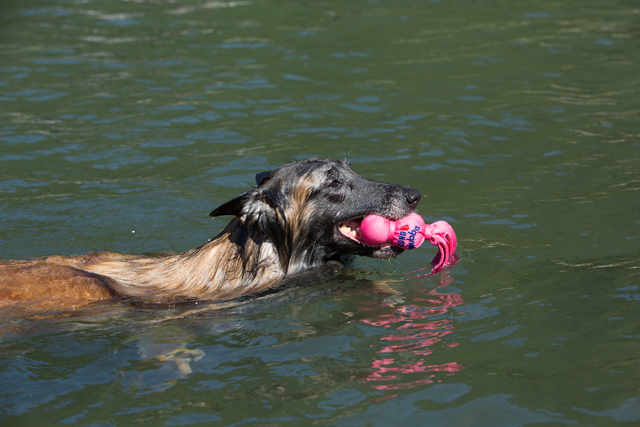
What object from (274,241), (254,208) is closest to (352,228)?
(274,241)

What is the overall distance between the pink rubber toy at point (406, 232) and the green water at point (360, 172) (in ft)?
1.67

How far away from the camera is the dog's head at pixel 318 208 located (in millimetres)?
6781

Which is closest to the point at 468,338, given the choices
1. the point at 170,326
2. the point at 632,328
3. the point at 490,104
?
the point at 632,328

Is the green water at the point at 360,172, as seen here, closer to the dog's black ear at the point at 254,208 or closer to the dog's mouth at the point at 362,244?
the dog's mouth at the point at 362,244

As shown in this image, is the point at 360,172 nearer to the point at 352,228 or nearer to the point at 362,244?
the point at 352,228

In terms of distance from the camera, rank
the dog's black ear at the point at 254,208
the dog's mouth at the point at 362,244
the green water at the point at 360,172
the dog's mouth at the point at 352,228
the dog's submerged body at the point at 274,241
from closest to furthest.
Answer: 1. the green water at the point at 360,172
2. the dog's black ear at the point at 254,208
3. the dog's submerged body at the point at 274,241
4. the dog's mouth at the point at 362,244
5. the dog's mouth at the point at 352,228

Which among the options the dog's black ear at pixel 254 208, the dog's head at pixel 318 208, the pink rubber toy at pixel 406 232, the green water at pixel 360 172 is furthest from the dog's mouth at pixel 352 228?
the dog's black ear at pixel 254 208

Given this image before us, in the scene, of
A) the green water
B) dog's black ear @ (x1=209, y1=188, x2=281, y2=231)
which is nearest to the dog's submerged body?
dog's black ear @ (x1=209, y1=188, x2=281, y2=231)

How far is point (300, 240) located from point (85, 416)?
109 inches

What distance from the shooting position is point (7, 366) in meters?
5.67

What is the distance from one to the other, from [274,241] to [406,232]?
51.8 inches

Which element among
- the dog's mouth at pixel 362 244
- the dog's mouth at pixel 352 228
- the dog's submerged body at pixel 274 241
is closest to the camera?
the dog's submerged body at pixel 274 241

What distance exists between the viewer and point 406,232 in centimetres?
669

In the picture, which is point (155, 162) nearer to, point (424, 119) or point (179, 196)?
point (179, 196)
